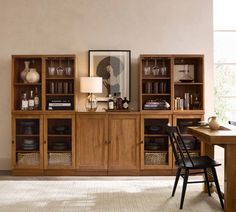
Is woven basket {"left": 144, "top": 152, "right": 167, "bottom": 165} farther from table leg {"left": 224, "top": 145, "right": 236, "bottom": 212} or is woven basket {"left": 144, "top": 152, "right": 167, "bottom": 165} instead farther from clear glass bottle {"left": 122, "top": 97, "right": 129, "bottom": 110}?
table leg {"left": 224, "top": 145, "right": 236, "bottom": 212}

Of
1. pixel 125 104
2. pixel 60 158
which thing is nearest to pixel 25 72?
pixel 60 158

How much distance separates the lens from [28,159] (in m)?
6.04

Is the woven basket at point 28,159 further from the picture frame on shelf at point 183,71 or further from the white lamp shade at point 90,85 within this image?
the picture frame on shelf at point 183,71

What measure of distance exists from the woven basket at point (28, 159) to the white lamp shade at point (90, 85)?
1.31 metres

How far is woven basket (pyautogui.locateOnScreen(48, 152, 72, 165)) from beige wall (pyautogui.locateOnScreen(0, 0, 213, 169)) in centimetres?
93

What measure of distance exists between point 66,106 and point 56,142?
62 cm

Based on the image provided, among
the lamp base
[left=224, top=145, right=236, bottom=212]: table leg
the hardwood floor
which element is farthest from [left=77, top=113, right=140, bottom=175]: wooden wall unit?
[left=224, top=145, right=236, bottom=212]: table leg

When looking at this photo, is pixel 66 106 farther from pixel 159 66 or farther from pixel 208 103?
pixel 208 103

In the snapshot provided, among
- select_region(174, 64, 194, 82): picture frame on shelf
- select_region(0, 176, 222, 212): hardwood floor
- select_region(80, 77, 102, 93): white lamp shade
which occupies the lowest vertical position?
select_region(0, 176, 222, 212): hardwood floor

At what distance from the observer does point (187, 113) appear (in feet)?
19.6

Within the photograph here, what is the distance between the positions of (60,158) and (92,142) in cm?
59

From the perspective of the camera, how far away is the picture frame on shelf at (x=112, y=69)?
21.0ft

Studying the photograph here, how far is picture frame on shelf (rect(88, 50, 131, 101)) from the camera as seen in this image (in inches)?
252

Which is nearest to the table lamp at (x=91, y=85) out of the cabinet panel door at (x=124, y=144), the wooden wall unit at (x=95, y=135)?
the wooden wall unit at (x=95, y=135)
